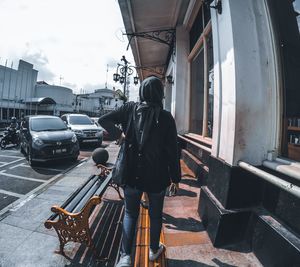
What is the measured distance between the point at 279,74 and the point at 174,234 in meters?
2.13

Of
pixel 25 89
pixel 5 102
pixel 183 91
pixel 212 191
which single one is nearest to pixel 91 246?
pixel 212 191

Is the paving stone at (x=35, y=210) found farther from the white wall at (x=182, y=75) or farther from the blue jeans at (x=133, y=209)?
the white wall at (x=182, y=75)

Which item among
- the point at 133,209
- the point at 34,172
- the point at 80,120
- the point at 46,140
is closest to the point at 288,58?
the point at 133,209

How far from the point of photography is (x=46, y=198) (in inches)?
174

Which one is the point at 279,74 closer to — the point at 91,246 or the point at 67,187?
the point at 91,246

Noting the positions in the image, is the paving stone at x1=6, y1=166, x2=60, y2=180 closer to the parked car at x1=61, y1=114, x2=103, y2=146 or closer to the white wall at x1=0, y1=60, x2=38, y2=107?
the parked car at x1=61, y1=114, x2=103, y2=146

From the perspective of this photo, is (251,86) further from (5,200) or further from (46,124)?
(46,124)

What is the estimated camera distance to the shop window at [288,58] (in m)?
2.22

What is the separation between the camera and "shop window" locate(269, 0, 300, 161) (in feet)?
7.27

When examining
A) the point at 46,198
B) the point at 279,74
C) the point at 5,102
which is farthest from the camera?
the point at 5,102

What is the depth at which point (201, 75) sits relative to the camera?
5.35m

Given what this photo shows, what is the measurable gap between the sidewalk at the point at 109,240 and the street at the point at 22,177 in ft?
1.65

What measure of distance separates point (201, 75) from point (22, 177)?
5.58 metres

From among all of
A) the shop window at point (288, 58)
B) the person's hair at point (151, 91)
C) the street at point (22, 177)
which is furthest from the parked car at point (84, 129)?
the shop window at point (288, 58)
